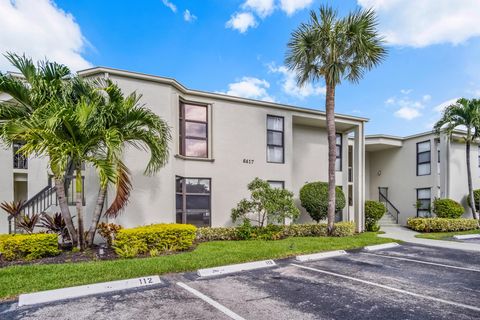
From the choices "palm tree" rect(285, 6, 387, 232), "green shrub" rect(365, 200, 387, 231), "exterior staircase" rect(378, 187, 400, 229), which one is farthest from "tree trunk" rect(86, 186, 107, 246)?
"exterior staircase" rect(378, 187, 400, 229)

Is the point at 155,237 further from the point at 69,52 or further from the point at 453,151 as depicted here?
the point at 453,151

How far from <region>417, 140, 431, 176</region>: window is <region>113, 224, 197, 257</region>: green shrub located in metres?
16.3

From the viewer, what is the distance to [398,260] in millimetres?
8633

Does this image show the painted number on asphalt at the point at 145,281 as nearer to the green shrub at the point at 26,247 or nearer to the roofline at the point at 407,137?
the green shrub at the point at 26,247

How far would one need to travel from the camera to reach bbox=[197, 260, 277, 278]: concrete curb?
22.4 ft

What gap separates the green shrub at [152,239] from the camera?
8266mm

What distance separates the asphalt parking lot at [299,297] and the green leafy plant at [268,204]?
399 cm

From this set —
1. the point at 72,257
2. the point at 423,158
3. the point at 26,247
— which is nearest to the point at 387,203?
the point at 423,158

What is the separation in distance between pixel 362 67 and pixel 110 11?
1034cm

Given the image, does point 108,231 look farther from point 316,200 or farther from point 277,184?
point 316,200

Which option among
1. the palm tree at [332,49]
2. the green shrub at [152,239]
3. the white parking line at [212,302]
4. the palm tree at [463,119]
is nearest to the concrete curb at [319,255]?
the palm tree at [332,49]

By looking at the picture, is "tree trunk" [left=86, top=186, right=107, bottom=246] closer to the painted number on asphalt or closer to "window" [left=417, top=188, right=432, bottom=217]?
the painted number on asphalt

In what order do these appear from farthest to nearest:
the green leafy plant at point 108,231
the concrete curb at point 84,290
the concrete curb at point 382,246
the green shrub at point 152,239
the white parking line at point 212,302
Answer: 1. the concrete curb at point 382,246
2. the green leafy plant at point 108,231
3. the green shrub at point 152,239
4. the concrete curb at point 84,290
5. the white parking line at point 212,302

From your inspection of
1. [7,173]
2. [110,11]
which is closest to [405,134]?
[110,11]
